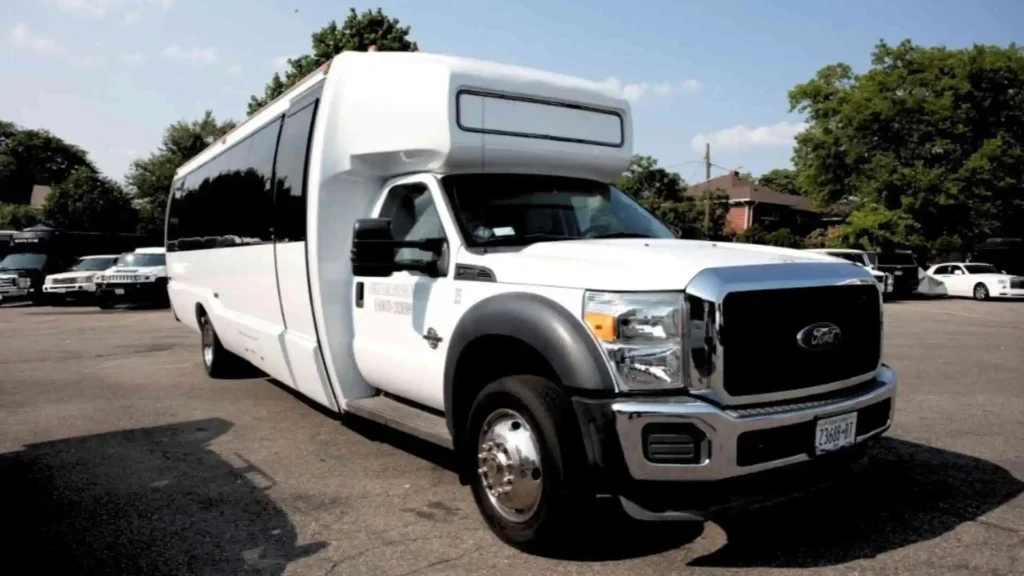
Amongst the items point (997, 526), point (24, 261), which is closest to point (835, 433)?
point (997, 526)

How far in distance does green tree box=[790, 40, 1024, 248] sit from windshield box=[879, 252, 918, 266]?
2.21 meters

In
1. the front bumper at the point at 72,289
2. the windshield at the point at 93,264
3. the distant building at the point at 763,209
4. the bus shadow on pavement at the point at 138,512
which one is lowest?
the front bumper at the point at 72,289

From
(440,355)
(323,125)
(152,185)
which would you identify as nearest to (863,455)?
(440,355)

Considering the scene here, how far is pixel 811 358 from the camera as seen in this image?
149 inches

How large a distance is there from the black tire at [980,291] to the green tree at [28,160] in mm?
70558

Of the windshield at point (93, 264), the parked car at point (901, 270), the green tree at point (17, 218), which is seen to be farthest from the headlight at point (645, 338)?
the green tree at point (17, 218)

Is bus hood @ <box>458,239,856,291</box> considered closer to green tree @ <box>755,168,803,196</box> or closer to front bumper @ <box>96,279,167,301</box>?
front bumper @ <box>96,279,167,301</box>

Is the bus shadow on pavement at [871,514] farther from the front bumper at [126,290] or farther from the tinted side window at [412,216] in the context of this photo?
the front bumper at [126,290]

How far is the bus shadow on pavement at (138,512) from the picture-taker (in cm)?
383

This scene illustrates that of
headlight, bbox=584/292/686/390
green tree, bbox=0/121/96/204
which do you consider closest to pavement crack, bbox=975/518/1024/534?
headlight, bbox=584/292/686/390

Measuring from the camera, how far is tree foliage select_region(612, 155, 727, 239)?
158 ft

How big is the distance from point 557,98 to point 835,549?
10.8 ft

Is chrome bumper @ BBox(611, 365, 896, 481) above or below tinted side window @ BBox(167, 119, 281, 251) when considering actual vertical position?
below

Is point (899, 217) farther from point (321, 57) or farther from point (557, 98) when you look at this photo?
point (557, 98)
